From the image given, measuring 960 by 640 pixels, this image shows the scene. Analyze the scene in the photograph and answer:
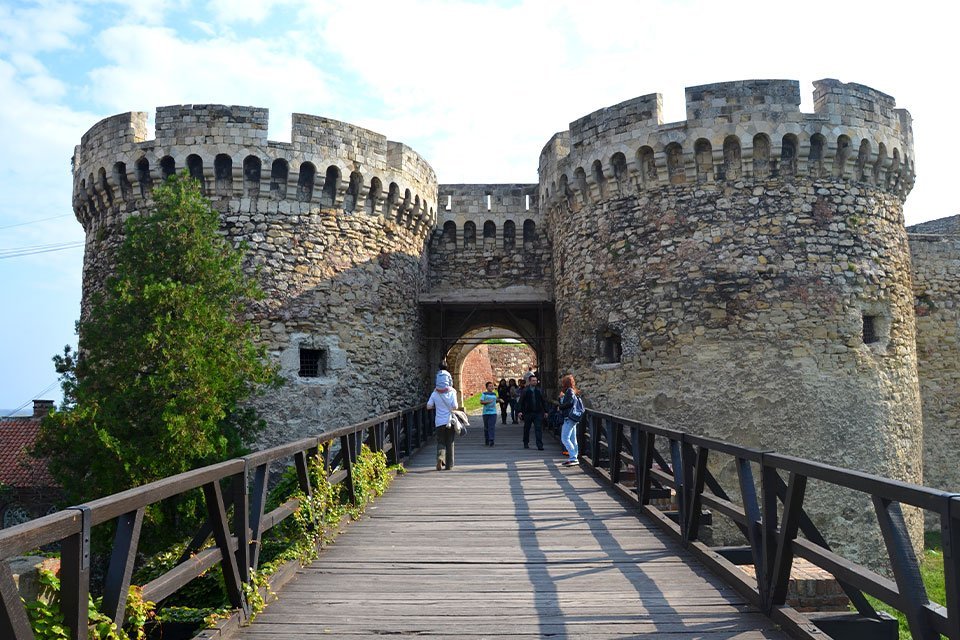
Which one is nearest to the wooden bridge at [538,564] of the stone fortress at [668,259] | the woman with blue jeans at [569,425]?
the woman with blue jeans at [569,425]

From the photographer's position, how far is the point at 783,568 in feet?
10.6

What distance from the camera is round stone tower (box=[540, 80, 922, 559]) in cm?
945

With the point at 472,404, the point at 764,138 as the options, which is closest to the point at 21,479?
the point at 472,404

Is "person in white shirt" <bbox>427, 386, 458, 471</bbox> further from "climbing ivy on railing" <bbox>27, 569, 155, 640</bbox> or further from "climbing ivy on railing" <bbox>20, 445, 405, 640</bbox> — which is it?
"climbing ivy on railing" <bbox>27, 569, 155, 640</bbox>

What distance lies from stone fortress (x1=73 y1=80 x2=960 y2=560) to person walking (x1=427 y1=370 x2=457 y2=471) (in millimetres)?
3024

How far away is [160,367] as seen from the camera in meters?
8.85

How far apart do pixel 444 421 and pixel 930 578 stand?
787 cm

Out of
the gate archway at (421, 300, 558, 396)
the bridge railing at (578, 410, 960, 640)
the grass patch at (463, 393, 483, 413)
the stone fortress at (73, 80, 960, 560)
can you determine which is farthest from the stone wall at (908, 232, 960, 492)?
the grass patch at (463, 393, 483, 413)

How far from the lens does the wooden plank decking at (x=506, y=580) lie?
3.25 meters

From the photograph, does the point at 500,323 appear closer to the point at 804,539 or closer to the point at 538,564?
the point at 538,564

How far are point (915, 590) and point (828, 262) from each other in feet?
27.0

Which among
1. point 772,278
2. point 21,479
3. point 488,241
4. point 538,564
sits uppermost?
point 488,241

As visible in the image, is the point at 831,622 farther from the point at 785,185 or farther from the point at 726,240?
the point at 785,185

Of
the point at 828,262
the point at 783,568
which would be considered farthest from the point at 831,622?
the point at 828,262
